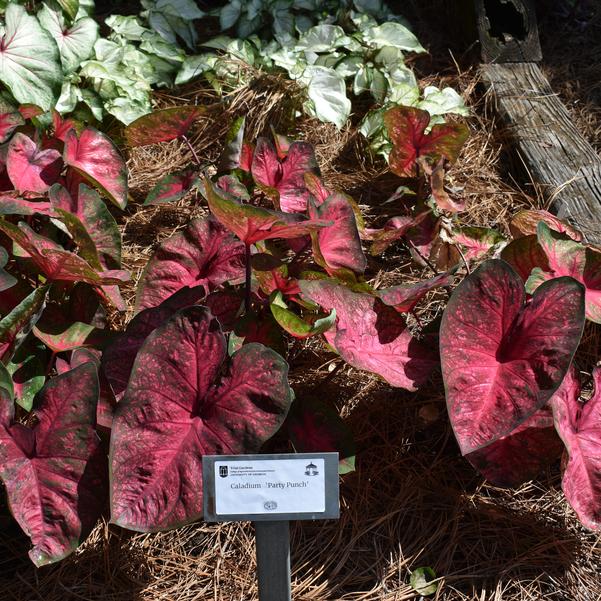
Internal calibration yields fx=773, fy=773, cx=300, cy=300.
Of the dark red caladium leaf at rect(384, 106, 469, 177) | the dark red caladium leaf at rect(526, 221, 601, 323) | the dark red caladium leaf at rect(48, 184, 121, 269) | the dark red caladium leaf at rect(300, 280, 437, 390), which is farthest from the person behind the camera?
the dark red caladium leaf at rect(384, 106, 469, 177)

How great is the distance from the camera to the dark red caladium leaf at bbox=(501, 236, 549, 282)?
144cm

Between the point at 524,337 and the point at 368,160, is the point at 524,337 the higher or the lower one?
the higher one

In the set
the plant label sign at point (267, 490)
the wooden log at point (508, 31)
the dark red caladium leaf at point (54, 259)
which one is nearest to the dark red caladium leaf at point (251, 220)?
the dark red caladium leaf at point (54, 259)

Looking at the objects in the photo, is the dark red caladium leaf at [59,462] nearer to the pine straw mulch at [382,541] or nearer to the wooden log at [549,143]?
the pine straw mulch at [382,541]

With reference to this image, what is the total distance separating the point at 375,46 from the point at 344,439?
1.28 m

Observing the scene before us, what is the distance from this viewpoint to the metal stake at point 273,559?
1096mm

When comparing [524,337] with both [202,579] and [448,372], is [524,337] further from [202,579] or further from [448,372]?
[202,579]

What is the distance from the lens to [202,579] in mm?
1315

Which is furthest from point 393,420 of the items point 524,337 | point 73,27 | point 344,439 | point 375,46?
point 73,27

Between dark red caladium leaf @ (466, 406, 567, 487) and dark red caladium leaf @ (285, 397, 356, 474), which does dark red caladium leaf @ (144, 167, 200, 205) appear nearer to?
dark red caladium leaf @ (285, 397, 356, 474)

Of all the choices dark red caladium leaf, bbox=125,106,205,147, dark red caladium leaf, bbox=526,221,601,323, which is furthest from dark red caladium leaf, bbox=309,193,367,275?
dark red caladium leaf, bbox=125,106,205,147

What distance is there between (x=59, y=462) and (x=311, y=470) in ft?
1.23

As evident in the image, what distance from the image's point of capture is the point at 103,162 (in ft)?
5.50

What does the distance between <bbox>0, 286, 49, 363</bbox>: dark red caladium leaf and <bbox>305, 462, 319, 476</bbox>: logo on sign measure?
52 cm
